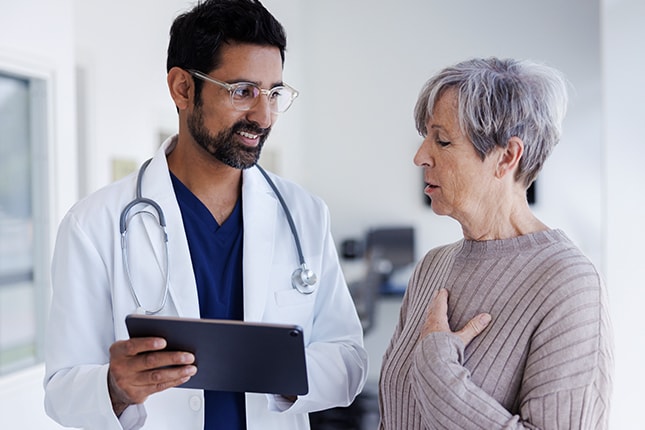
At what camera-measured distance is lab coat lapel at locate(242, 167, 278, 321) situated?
1285 millimetres

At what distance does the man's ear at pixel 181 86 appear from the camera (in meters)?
1.35

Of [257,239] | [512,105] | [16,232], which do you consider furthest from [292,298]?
[16,232]

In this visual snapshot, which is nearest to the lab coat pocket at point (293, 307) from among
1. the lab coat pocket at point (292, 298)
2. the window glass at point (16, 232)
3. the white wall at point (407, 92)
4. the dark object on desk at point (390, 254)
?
the lab coat pocket at point (292, 298)

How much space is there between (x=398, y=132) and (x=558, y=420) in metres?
4.09

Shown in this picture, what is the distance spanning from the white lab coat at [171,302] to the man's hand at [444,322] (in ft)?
0.91

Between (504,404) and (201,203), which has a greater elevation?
(201,203)

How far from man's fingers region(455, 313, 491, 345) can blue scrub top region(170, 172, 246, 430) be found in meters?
0.47

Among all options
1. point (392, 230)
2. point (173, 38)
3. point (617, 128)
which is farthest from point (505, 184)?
point (392, 230)

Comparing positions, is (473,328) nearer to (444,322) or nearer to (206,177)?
(444,322)

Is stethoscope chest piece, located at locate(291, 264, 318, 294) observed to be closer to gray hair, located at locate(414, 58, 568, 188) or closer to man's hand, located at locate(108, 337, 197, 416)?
man's hand, located at locate(108, 337, 197, 416)

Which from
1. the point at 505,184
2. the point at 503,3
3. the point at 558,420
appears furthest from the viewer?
the point at 503,3

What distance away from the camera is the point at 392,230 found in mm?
4770

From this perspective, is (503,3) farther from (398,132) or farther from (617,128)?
(617,128)

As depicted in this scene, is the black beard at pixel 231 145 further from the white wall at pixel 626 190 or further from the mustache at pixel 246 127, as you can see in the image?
the white wall at pixel 626 190
